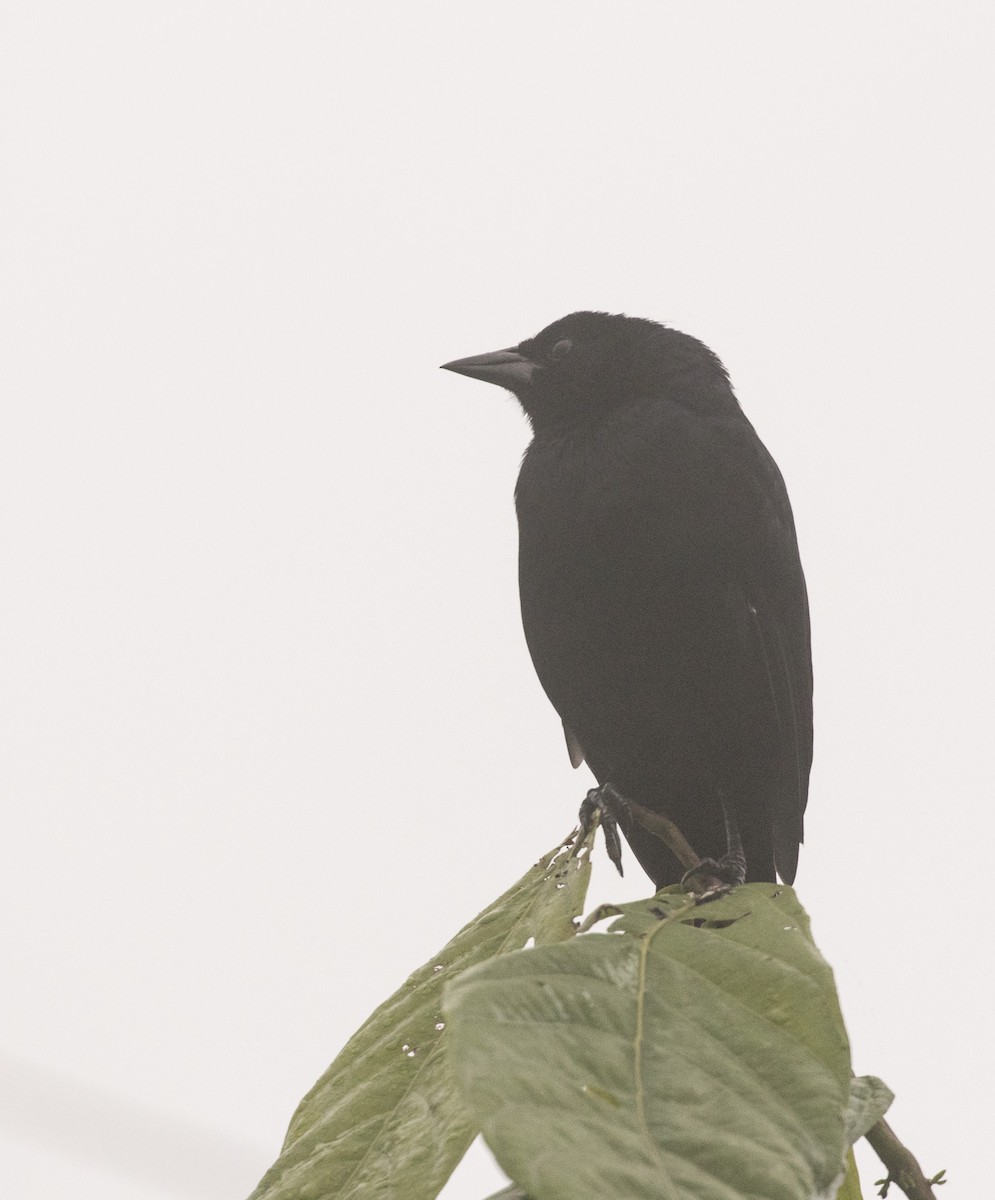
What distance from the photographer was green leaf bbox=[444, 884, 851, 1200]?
2.83 ft

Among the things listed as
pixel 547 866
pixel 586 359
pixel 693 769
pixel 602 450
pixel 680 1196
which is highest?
pixel 586 359

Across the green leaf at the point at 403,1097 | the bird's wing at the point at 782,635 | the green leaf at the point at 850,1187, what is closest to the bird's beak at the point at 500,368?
the bird's wing at the point at 782,635

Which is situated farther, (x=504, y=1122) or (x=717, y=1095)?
(x=717, y=1095)

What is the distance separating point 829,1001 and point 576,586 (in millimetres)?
1675

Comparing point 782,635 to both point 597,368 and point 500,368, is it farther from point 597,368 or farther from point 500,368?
point 500,368

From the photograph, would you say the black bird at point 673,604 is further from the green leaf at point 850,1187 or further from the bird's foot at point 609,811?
the green leaf at point 850,1187

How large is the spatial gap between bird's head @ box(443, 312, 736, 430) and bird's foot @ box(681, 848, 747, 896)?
0.99 metres

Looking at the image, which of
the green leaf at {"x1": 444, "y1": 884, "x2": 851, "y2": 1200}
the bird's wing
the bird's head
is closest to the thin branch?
the green leaf at {"x1": 444, "y1": 884, "x2": 851, "y2": 1200}

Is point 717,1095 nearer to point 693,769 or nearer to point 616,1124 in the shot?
point 616,1124

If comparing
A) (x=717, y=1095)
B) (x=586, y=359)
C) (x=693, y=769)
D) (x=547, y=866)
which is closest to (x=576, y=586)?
(x=693, y=769)

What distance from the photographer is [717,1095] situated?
1.01 meters

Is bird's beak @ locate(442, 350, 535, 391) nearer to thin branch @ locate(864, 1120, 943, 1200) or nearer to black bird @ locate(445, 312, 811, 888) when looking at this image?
black bird @ locate(445, 312, 811, 888)

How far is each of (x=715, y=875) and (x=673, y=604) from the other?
0.61 metres

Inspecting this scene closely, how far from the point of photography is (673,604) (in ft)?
8.98
